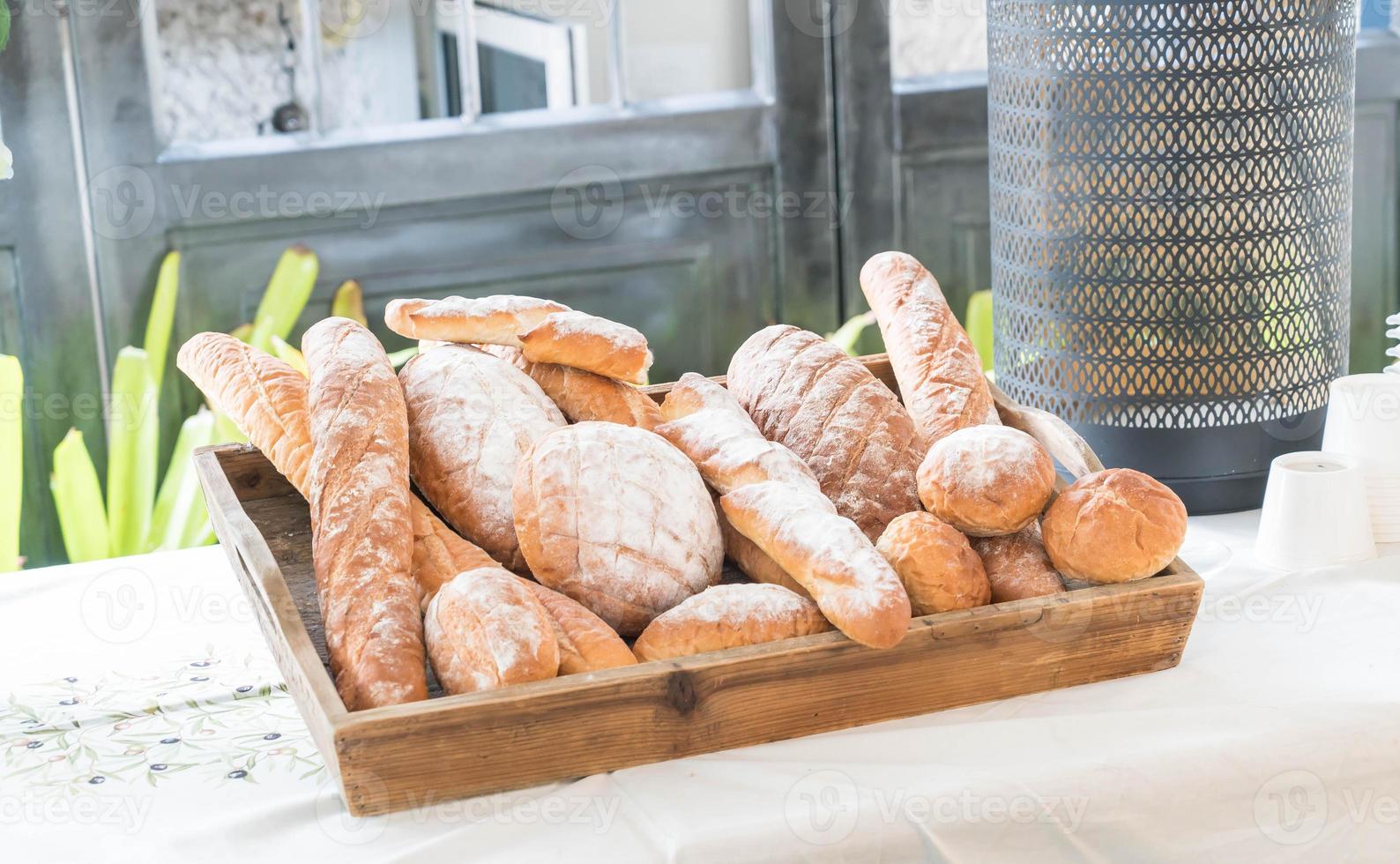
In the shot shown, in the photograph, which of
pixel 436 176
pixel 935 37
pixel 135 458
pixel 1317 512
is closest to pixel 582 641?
pixel 1317 512

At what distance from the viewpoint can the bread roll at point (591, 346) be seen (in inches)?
36.0

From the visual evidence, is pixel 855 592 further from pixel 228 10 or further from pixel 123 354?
pixel 228 10

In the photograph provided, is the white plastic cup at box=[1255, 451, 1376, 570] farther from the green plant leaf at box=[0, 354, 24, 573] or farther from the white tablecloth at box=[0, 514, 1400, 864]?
the green plant leaf at box=[0, 354, 24, 573]

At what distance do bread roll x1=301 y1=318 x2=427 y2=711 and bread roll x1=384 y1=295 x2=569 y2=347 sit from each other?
0.04m

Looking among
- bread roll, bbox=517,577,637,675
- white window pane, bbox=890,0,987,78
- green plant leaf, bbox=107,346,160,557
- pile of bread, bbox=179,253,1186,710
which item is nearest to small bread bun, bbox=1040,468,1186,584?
pile of bread, bbox=179,253,1186,710

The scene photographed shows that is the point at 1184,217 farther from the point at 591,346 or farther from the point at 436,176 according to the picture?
the point at 436,176

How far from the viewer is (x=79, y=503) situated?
2037mm

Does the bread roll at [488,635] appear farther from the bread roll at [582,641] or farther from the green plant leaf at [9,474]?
the green plant leaf at [9,474]

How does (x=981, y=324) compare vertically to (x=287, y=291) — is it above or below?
below

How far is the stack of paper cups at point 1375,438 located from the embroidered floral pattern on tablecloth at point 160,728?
2.43ft

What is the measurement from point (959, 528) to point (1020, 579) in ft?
0.15

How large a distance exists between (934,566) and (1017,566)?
71 mm

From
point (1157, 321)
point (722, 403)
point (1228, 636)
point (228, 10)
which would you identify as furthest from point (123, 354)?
point (1228, 636)

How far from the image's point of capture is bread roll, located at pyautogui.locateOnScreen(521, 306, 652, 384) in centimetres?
92
